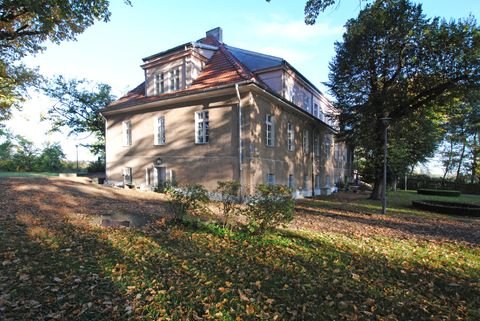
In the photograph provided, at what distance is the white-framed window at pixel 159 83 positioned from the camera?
57.3 feet

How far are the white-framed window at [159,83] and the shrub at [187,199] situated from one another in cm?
1154

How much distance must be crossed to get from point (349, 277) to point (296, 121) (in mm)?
14865

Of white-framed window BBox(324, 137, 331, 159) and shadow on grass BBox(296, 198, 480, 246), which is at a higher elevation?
white-framed window BBox(324, 137, 331, 159)

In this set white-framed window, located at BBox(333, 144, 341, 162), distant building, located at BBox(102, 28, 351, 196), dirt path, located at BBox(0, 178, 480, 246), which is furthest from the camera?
white-framed window, located at BBox(333, 144, 341, 162)

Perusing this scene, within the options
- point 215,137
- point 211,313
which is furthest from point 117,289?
point 215,137

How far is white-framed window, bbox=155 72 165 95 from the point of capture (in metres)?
17.5

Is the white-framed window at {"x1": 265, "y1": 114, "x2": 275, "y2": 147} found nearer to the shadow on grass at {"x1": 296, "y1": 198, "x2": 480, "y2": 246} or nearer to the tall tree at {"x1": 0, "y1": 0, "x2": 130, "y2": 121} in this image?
the shadow on grass at {"x1": 296, "y1": 198, "x2": 480, "y2": 246}

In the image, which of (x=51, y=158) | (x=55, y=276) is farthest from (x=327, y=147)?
(x=51, y=158)

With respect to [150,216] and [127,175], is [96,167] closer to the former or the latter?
[127,175]

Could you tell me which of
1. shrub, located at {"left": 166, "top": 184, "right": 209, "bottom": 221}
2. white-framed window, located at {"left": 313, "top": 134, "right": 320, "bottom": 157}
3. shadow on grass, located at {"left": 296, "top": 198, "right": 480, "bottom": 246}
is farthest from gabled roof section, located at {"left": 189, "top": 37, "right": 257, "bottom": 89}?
white-framed window, located at {"left": 313, "top": 134, "right": 320, "bottom": 157}

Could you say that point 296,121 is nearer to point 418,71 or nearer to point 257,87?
point 257,87

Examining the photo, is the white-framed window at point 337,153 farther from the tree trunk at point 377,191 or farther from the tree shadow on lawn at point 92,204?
the tree shadow on lawn at point 92,204

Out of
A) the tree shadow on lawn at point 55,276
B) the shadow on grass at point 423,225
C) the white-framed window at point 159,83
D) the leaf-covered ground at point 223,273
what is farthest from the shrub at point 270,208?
the white-framed window at point 159,83

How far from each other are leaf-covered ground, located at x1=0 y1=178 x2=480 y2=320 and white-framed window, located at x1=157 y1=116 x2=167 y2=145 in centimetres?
926
